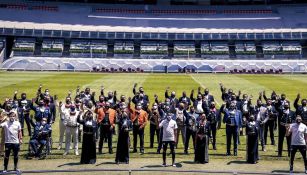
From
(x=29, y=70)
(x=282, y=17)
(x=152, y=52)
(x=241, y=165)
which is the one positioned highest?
(x=282, y=17)

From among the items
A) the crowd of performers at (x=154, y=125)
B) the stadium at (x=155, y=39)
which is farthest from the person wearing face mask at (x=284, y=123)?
the stadium at (x=155, y=39)

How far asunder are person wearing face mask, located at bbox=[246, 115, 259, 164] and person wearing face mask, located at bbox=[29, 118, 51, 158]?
8540mm

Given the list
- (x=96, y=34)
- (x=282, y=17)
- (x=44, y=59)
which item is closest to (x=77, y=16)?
(x=96, y=34)

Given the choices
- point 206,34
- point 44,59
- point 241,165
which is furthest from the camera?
point 206,34

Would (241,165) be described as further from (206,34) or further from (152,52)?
(206,34)

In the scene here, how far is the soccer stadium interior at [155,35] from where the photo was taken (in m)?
74.8

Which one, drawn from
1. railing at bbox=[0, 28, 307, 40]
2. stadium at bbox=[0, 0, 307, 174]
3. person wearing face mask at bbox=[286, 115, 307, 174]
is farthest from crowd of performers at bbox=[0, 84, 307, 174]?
railing at bbox=[0, 28, 307, 40]

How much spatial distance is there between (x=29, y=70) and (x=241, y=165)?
5969 cm

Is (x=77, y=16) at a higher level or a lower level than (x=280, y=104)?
higher

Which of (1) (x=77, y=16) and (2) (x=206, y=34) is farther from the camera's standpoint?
(1) (x=77, y=16)

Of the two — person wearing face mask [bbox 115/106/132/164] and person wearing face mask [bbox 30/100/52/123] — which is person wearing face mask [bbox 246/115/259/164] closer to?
person wearing face mask [bbox 115/106/132/164]

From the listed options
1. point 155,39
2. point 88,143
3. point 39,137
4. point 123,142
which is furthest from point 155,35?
point 88,143

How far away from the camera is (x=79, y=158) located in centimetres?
1766

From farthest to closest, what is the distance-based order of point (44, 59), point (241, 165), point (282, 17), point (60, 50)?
point (282, 17)
point (60, 50)
point (44, 59)
point (241, 165)
